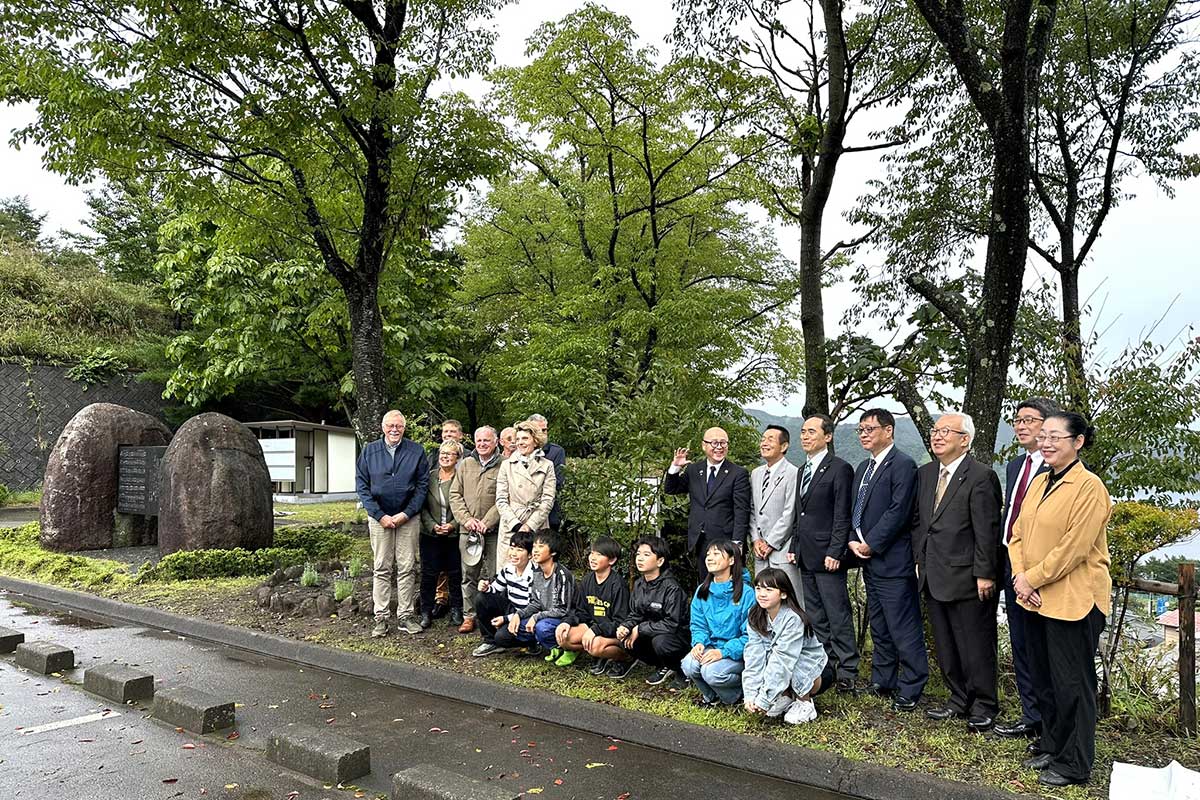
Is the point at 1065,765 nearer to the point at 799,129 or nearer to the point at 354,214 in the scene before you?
the point at 799,129

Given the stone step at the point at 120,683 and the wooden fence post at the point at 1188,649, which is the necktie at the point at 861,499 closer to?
the wooden fence post at the point at 1188,649

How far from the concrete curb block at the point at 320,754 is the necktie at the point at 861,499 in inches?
142

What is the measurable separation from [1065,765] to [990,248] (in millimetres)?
3850

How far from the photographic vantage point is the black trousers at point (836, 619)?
565 cm

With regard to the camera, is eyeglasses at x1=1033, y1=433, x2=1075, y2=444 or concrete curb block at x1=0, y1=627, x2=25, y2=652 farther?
concrete curb block at x1=0, y1=627, x2=25, y2=652

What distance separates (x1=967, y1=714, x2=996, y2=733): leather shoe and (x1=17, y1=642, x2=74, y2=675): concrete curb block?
284 inches

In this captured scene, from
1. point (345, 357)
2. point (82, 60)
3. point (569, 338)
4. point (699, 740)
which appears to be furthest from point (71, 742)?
point (345, 357)

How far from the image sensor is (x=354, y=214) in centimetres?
1088

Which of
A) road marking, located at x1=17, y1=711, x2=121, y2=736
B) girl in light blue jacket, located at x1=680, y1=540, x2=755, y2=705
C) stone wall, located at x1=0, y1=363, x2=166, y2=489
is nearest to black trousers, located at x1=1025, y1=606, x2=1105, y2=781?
girl in light blue jacket, located at x1=680, y1=540, x2=755, y2=705

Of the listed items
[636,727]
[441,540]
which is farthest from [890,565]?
[441,540]

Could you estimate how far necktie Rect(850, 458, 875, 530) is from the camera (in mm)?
5559

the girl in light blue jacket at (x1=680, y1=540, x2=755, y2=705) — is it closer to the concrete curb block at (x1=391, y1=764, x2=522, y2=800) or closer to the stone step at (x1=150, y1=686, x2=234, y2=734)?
the concrete curb block at (x1=391, y1=764, x2=522, y2=800)

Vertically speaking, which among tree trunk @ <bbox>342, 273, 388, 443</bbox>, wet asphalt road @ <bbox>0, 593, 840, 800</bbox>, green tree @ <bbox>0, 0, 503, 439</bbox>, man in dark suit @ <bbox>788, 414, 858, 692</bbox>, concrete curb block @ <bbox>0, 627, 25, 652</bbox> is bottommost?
wet asphalt road @ <bbox>0, 593, 840, 800</bbox>

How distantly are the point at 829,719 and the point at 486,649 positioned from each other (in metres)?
2.98
